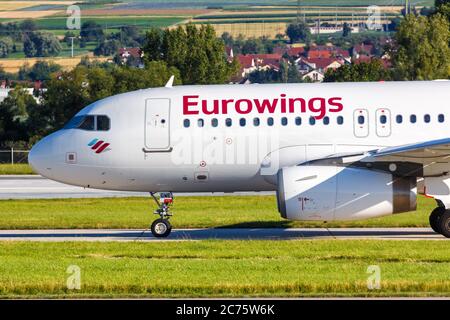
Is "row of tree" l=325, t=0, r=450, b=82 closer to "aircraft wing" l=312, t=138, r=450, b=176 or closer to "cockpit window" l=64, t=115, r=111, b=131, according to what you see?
"aircraft wing" l=312, t=138, r=450, b=176

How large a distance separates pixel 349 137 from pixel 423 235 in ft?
9.91

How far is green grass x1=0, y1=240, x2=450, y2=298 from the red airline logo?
3.51 metres

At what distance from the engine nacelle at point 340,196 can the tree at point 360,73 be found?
172 feet

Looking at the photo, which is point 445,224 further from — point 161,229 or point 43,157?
point 43,157

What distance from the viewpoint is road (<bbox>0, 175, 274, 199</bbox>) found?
4384 centimetres

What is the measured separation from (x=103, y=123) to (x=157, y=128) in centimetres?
144

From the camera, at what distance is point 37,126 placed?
8069cm

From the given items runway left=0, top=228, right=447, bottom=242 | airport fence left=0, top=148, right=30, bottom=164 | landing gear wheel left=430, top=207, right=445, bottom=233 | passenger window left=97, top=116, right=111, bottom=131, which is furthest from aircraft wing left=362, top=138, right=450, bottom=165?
airport fence left=0, top=148, right=30, bottom=164

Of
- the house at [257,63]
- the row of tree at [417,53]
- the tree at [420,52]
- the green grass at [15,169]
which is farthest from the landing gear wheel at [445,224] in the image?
the house at [257,63]


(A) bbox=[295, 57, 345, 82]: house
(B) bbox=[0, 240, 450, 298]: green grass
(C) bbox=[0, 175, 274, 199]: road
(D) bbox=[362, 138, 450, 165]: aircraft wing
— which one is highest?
(D) bbox=[362, 138, 450, 165]: aircraft wing

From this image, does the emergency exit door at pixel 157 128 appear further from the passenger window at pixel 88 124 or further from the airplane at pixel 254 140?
the passenger window at pixel 88 124

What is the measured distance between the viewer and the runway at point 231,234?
Result: 29812 millimetres

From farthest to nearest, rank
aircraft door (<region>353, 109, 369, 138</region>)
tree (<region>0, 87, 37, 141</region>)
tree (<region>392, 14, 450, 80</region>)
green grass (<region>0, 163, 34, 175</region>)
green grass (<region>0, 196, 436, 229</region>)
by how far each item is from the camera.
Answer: tree (<region>0, 87, 37, 141</region>)
tree (<region>392, 14, 450, 80</region>)
green grass (<region>0, 163, 34, 175</region>)
green grass (<region>0, 196, 436, 229</region>)
aircraft door (<region>353, 109, 369, 138</region>)
